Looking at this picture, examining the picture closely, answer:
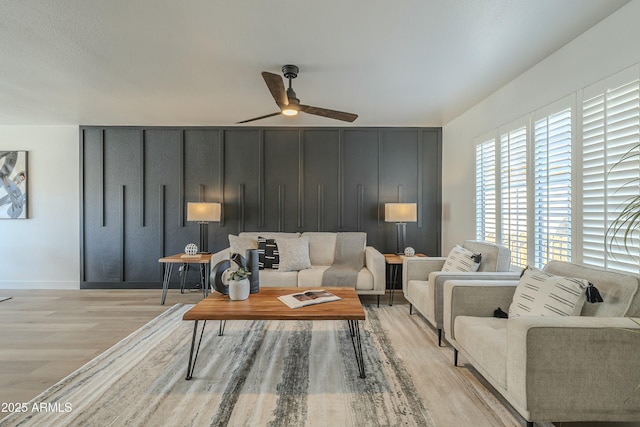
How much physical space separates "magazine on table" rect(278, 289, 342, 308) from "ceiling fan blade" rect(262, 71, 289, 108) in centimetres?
165

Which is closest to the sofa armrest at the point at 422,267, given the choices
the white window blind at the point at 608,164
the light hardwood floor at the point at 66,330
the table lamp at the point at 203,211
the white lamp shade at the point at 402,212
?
the light hardwood floor at the point at 66,330

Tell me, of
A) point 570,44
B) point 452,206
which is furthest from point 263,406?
point 452,206

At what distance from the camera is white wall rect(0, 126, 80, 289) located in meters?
4.90

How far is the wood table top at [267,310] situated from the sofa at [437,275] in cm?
73

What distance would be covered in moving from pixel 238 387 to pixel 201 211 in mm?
2824

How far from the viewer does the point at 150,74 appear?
→ 3049 mm

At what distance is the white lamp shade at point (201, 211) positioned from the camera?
176 inches

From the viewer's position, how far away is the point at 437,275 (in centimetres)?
280

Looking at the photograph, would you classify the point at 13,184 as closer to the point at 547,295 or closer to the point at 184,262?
the point at 184,262

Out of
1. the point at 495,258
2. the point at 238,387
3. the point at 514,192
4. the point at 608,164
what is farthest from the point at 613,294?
the point at 238,387

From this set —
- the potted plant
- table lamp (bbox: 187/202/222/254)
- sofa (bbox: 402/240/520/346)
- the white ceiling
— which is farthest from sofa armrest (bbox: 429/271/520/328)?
table lamp (bbox: 187/202/222/254)

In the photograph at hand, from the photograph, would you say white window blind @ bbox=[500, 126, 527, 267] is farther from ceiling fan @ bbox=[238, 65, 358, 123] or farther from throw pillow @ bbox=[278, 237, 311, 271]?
throw pillow @ bbox=[278, 237, 311, 271]

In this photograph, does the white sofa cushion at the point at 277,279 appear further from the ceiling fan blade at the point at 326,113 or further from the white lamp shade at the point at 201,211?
the ceiling fan blade at the point at 326,113

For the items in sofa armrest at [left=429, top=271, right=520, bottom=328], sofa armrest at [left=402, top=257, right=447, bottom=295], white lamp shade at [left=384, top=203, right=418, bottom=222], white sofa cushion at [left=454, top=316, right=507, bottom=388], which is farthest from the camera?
white lamp shade at [left=384, top=203, right=418, bottom=222]
